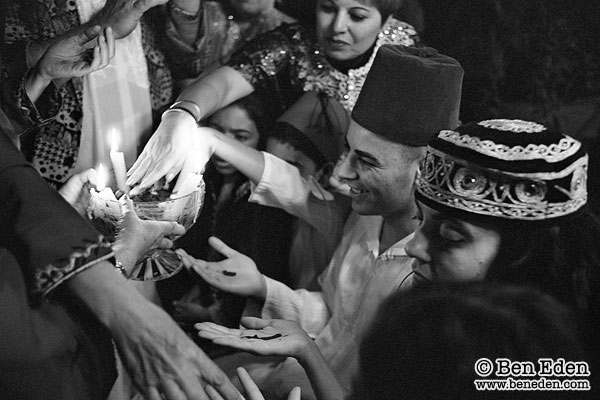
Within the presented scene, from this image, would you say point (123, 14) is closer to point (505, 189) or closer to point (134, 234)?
point (134, 234)

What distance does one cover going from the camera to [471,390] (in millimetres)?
2082

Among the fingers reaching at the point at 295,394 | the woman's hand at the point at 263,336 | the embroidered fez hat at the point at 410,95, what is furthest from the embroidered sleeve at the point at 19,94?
the fingers reaching at the point at 295,394

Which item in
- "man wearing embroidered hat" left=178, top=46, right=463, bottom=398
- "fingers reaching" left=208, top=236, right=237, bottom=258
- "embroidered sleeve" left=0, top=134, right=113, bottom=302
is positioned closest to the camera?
"embroidered sleeve" left=0, top=134, right=113, bottom=302

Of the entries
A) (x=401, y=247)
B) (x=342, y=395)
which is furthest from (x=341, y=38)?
(x=342, y=395)

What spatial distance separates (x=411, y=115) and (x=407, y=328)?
538 mm

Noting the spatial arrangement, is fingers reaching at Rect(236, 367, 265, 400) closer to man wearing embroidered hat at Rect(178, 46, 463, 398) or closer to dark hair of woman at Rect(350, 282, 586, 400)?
man wearing embroidered hat at Rect(178, 46, 463, 398)

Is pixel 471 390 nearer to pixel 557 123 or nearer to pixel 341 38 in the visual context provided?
pixel 557 123

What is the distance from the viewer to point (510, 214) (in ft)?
6.35

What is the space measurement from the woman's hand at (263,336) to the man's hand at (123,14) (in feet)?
2.54

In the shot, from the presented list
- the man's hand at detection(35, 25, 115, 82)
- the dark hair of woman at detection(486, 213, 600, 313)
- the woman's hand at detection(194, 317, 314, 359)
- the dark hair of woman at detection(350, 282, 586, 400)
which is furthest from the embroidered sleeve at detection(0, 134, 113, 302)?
the dark hair of woman at detection(486, 213, 600, 313)

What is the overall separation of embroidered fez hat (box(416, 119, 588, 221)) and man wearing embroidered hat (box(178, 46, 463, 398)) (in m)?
0.09

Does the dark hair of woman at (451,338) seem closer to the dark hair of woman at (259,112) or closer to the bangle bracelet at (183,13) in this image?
the dark hair of woman at (259,112)

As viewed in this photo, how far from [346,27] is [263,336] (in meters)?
0.80

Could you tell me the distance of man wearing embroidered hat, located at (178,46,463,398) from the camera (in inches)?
78.3
